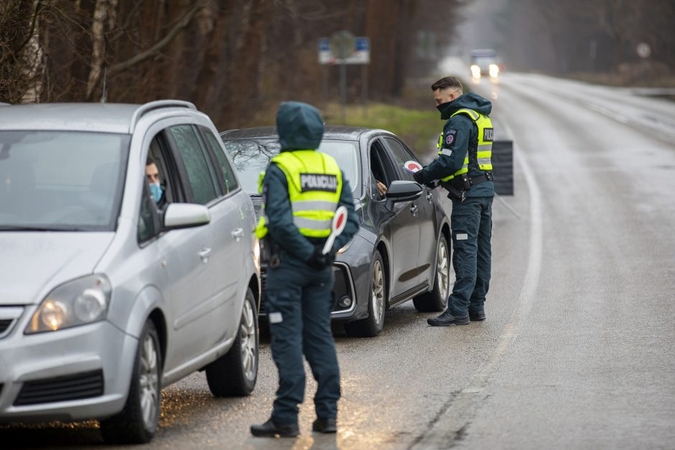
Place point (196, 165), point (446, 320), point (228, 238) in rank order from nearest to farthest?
point (228, 238), point (196, 165), point (446, 320)

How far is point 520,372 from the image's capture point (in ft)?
29.5

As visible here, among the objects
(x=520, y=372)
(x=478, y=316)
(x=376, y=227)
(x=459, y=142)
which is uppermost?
(x=459, y=142)

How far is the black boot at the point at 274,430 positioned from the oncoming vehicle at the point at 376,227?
3.17 meters

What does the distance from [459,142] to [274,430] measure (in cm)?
450

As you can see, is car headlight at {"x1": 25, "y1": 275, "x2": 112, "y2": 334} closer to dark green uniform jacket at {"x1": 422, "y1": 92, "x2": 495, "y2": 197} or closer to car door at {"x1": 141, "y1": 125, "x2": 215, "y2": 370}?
car door at {"x1": 141, "y1": 125, "x2": 215, "y2": 370}

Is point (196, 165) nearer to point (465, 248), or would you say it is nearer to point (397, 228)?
point (397, 228)

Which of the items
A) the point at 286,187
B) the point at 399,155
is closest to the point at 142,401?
the point at 286,187

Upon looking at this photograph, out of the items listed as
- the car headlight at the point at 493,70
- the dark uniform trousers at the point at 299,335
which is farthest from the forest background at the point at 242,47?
the car headlight at the point at 493,70

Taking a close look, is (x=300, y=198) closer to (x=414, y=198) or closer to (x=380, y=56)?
(x=414, y=198)

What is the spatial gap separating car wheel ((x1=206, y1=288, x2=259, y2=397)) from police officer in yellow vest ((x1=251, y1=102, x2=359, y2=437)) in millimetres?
1072

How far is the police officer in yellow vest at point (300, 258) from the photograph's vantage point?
6.91 metres

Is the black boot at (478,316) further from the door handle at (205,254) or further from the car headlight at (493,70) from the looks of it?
the car headlight at (493,70)

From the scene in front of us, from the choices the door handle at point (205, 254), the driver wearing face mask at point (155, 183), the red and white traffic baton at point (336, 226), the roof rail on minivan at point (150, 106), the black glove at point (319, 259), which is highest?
the roof rail on minivan at point (150, 106)

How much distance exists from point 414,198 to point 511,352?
188 cm
